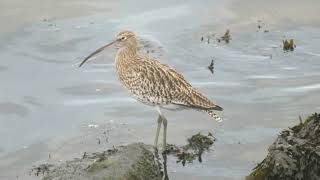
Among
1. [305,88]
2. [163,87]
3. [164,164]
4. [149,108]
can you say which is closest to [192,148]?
[164,164]

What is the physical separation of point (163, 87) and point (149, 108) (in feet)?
4.22

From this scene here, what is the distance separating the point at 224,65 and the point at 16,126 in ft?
13.2

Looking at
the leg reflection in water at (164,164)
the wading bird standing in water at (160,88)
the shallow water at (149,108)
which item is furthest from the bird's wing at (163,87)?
the leg reflection in water at (164,164)

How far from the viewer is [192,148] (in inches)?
415

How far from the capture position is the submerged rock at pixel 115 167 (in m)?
8.57

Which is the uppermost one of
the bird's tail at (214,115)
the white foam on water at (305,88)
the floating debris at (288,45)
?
the floating debris at (288,45)

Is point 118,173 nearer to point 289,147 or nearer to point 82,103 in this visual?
point 289,147

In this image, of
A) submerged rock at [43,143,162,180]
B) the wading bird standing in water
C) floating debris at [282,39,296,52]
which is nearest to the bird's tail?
the wading bird standing in water

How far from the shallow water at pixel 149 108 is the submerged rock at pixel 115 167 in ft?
2.57

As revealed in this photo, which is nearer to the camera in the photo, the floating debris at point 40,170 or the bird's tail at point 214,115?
the floating debris at point 40,170

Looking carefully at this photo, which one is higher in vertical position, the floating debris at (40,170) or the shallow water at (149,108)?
the shallow water at (149,108)

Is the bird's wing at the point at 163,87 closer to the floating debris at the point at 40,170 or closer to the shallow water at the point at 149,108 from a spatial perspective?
the shallow water at the point at 149,108

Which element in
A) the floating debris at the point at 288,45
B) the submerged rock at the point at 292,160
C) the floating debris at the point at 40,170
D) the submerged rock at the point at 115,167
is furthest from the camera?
the floating debris at the point at 288,45

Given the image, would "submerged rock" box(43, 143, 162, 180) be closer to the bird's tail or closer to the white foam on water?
the bird's tail
